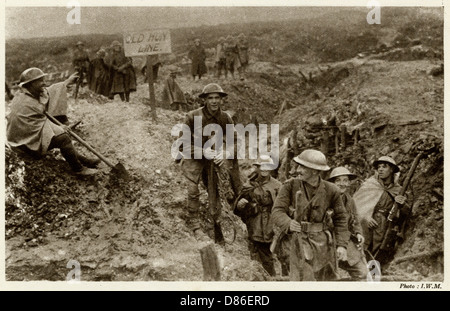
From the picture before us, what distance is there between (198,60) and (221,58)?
18.9 inches

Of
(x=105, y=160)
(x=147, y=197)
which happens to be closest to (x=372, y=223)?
(x=147, y=197)

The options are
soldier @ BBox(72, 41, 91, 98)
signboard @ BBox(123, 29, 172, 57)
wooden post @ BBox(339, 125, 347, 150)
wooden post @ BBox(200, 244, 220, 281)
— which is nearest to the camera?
wooden post @ BBox(200, 244, 220, 281)

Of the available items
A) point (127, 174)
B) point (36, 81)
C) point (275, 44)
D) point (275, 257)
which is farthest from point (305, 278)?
point (275, 44)

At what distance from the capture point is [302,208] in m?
6.47

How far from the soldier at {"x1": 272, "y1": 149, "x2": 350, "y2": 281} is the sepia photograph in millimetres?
17

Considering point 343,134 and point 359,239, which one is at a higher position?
point 343,134

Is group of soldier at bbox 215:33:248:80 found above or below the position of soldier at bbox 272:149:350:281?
above

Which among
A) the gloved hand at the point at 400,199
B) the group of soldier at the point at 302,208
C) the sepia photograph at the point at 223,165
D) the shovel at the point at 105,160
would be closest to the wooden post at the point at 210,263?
the sepia photograph at the point at 223,165

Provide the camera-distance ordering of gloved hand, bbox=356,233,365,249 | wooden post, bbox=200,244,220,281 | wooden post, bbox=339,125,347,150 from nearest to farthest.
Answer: gloved hand, bbox=356,233,365,249 < wooden post, bbox=200,244,220,281 < wooden post, bbox=339,125,347,150

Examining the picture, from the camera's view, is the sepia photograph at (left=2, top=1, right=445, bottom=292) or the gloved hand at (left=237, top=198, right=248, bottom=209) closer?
the sepia photograph at (left=2, top=1, right=445, bottom=292)

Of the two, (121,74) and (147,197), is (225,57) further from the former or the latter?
(147,197)

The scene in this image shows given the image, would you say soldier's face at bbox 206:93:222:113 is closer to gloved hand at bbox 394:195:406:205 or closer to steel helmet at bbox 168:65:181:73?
gloved hand at bbox 394:195:406:205

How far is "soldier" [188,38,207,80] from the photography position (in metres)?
11.7

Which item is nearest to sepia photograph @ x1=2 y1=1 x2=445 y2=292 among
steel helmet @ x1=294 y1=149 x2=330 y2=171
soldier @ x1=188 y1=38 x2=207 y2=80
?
steel helmet @ x1=294 y1=149 x2=330 y2=171
